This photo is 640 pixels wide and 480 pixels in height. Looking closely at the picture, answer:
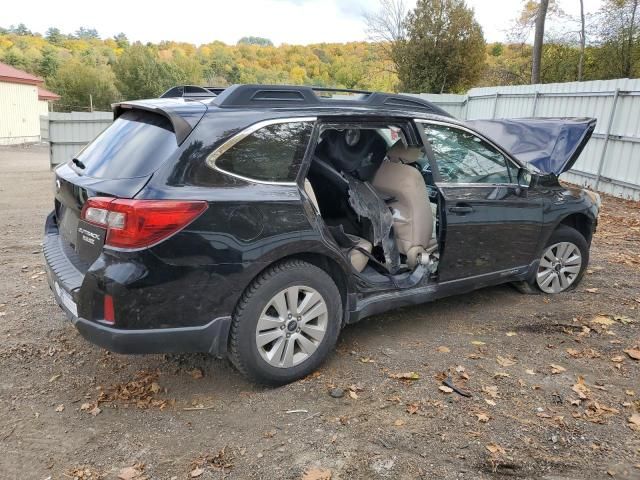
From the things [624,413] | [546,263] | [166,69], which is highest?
[166,69]

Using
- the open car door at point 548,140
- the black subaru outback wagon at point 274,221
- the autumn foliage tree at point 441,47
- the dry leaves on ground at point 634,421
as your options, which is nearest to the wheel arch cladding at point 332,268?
the black subaru outback wagon at point 274,221

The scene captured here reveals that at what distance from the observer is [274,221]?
312 centimetres

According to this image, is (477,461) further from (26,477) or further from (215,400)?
(26,477)

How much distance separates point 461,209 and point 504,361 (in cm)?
116

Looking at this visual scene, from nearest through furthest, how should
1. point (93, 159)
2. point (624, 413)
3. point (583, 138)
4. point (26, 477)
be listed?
point (26, 477) < point (624, 413) < point (93, 159) < point (583, 138)

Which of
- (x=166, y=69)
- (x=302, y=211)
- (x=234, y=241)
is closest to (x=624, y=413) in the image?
(x=302, y=211)

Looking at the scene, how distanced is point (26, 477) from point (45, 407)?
0.65 metres

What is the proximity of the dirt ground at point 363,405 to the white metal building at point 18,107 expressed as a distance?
27.9m

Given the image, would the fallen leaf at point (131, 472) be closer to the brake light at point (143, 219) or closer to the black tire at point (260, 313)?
the black tire at point (260, 313)

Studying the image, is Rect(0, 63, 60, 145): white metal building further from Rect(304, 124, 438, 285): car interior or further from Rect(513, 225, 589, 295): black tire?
Rect(513, 225, 589, 295): black tire

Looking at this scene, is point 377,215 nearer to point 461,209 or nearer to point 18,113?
point 461,209

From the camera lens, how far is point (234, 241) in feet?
9.72

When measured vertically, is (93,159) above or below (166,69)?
below

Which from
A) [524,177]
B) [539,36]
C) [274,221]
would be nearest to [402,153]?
[524,177]
